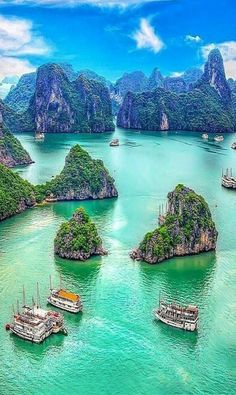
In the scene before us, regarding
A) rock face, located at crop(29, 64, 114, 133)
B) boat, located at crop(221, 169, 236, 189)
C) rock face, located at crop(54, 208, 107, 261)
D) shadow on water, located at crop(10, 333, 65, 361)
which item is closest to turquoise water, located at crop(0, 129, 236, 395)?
shadow on water, located at crop(10, 333, 65, 361)

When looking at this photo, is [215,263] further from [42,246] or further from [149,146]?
[149,146]

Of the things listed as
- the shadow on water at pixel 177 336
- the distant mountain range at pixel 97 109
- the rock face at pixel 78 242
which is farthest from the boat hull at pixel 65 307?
the distant mountain range at pixel 97 109

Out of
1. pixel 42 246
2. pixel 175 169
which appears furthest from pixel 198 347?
pixel 175 169

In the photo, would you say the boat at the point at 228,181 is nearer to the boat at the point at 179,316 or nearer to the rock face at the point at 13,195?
the rock face at the point at 13,195

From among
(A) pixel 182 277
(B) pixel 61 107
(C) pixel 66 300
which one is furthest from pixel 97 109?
(C) pixel 66 300

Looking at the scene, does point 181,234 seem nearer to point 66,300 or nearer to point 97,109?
point 66,300
